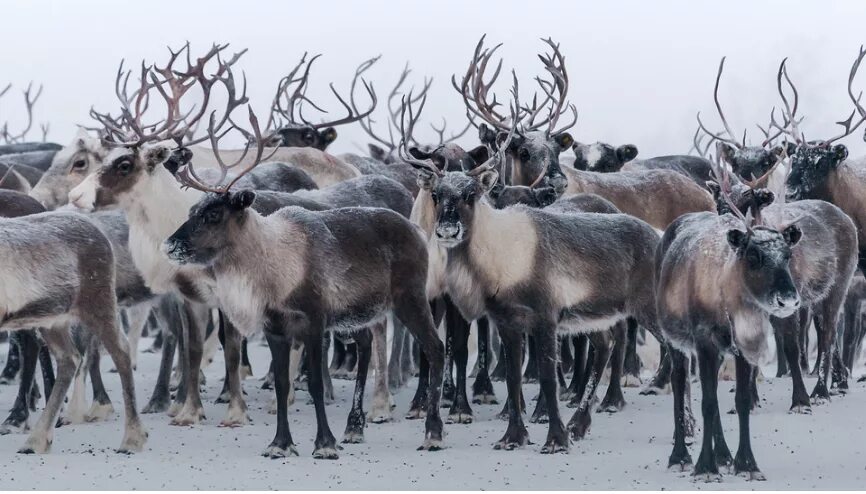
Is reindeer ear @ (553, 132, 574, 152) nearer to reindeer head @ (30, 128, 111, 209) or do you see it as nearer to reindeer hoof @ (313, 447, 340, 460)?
reindeer head @ (30, 128, 111, 209)

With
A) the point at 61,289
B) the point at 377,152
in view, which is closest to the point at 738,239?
the point at 61,289

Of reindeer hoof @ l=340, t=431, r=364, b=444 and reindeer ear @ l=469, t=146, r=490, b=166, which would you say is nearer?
reindeer hoof @ l=340, t=431, r=364, b=444

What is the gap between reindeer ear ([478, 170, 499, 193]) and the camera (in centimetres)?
962

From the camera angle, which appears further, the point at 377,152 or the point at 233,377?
the point at 377,152

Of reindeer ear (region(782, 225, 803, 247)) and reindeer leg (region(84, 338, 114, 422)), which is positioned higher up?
reindeer ear (region(782, 225, 803, 247))

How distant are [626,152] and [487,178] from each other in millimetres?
5346

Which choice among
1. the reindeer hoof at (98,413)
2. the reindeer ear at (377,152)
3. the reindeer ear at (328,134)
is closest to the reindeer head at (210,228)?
the reindeer hoof at (98,413)

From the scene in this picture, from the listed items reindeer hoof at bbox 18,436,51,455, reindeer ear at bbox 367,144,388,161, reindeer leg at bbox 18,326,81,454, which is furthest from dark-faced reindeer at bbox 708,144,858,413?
reindeer ear at bbox 367,144,388,161

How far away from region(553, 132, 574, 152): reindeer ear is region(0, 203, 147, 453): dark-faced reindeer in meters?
4.74

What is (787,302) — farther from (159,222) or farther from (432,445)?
(159,222)

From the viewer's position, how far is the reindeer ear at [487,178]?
9617 mm

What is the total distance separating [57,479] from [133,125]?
121 inches

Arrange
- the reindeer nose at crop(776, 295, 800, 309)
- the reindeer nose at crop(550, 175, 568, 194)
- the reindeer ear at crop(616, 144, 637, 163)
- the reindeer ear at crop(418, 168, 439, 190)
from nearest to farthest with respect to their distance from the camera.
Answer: the reindeer nose at crop(776, 295, 800, 309) < the reindeer ear at crop(418, 168, 439, 190) < the reindeer nose at crop(550, 175, 568, 194) < the reindeer ear at crop(616, 144, 637, 163)

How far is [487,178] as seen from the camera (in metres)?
9.66
